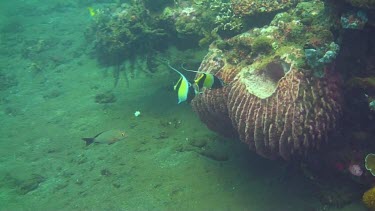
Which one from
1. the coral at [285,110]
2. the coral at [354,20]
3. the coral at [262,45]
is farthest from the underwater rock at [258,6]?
the coral at [354,20]

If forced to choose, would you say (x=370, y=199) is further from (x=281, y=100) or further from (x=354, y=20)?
(x=354, y=20)

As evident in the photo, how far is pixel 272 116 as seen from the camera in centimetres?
462

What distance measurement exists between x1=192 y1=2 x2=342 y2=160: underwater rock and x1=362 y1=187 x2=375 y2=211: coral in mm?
881

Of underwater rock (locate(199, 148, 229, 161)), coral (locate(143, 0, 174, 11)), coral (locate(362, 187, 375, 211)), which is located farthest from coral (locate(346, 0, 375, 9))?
coral (locate(143, 0, 174, 11))

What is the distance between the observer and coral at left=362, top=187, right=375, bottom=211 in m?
4.29

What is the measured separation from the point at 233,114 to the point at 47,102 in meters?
7.57

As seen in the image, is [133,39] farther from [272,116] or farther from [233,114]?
[272,116]

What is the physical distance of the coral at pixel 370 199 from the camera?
14.1 feet

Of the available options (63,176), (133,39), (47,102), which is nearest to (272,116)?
(63,176)

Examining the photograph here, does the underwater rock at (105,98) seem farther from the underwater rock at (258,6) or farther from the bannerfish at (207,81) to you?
the bannerfish at (207,81)

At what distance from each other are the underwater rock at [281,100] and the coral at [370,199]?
0.88m

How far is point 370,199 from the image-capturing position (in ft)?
14.1

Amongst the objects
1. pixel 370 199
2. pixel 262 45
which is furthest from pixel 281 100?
pixel 370 199

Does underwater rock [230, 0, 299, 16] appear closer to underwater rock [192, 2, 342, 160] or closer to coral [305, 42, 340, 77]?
underwater rock [192, 2, 342, 160]
